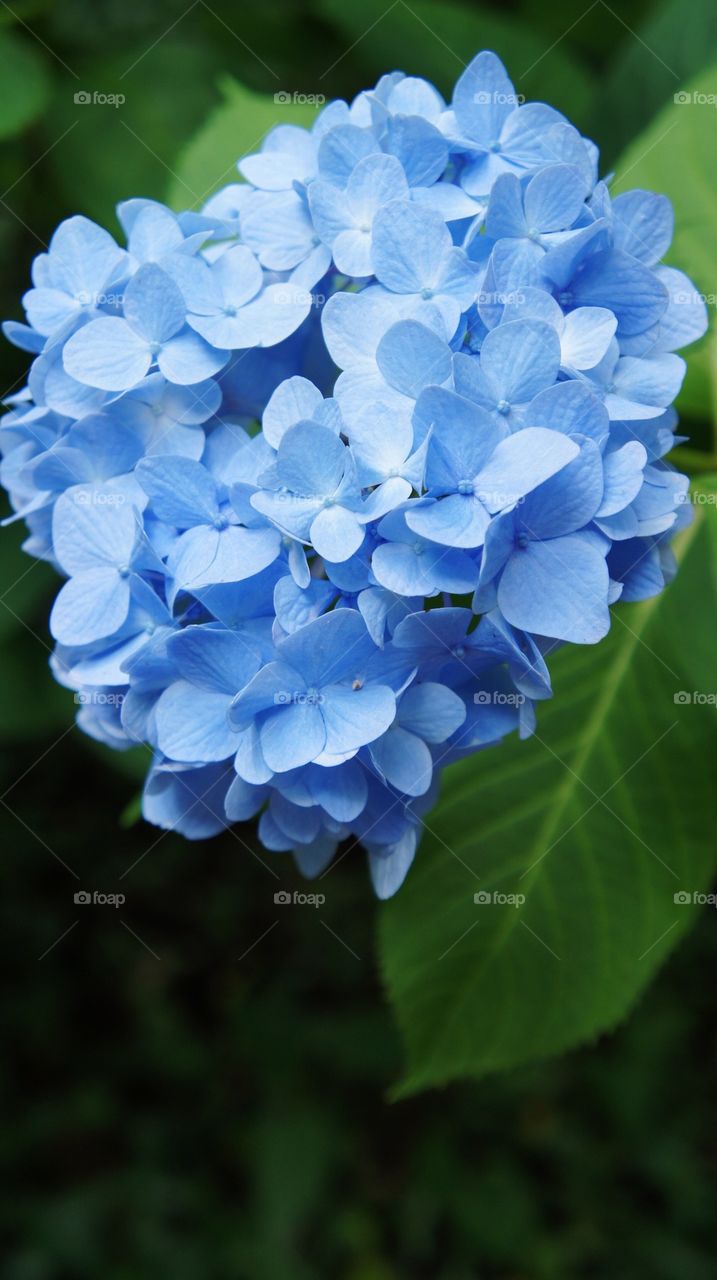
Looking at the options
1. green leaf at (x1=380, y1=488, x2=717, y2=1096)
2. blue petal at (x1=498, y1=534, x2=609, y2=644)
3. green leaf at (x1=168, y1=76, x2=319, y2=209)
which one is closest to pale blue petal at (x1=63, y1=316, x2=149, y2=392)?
blue petal at (x1=498, y1=534, x2=609, y2=644)

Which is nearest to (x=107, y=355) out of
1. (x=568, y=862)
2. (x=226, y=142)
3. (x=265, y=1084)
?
(x=226, y=142)

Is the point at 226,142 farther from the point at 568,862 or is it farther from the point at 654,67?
the point at 568,862

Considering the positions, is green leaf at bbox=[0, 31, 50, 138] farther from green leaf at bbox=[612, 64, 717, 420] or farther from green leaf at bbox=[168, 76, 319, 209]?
green leaf at bbox=[612, 64, 717, 420]

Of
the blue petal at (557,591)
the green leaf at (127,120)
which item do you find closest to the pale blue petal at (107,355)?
the blue petal at (557,591)

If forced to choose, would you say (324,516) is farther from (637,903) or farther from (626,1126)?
(626,1126)

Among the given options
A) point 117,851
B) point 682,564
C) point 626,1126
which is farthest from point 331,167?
point 626,1126

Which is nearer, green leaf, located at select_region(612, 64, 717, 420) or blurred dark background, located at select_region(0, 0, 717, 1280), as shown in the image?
green leaf, located at select_region(612, 64, 717, 420)

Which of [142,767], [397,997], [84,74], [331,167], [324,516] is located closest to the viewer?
[324,516]

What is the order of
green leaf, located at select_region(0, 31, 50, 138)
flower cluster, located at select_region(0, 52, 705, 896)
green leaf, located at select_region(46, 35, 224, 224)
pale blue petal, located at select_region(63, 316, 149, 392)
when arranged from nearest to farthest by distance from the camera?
flower cluster, located at select_region(0, 52, 705, 896), pale blue petal, located at select_region(63, 316, 149, 392), green leaf, located at select_region(0, 31, 50, 138), green leaf, located at select_region(46, 35, 224, 224)
